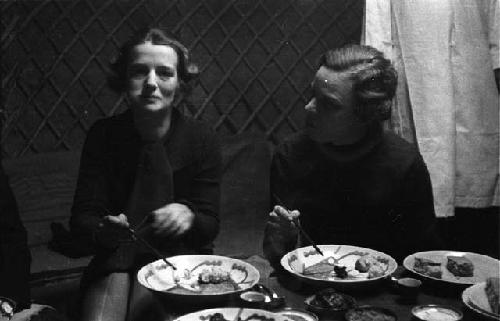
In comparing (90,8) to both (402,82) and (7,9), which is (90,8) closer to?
(7,9)

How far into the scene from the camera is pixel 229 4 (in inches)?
83.9

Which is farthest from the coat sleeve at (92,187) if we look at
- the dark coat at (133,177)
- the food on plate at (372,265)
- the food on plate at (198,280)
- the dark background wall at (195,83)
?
the food on plate at (372,265)

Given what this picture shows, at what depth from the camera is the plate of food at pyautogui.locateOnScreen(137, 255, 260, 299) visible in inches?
43.3

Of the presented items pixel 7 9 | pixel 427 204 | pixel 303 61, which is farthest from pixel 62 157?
pixel 427 204

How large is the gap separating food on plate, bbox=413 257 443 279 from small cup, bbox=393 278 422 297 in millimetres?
60

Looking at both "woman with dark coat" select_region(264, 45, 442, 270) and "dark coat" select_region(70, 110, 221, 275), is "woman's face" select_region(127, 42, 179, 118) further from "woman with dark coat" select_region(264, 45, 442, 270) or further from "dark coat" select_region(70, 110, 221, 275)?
"woman with dark coat" select_region(264, 45, 442, 270)

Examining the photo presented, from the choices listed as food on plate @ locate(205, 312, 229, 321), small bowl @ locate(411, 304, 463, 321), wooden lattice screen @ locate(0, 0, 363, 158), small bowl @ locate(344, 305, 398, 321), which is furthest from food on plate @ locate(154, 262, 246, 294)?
wooden lattice screen @ locate(0, 0, 363, 158)

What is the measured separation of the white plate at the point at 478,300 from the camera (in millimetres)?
972


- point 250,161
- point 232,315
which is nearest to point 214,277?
point 232,315

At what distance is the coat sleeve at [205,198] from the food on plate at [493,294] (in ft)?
2.53

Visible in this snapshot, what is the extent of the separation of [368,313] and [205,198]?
0.69 metres

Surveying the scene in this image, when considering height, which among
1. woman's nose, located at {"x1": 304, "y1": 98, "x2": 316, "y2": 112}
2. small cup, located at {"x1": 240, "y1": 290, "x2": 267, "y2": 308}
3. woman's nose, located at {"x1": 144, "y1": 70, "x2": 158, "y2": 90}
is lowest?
small cup, located at {"x1": 240, "y1": 290, "x2": 267, "y2": 308}

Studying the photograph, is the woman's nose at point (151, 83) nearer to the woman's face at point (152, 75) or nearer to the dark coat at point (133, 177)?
the woman's face at point (152, 75)

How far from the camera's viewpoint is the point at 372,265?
118 cm
